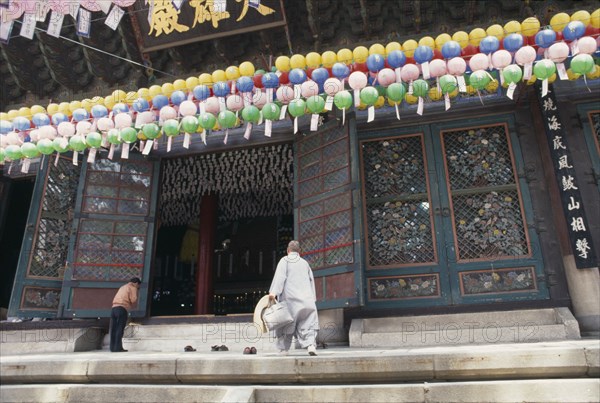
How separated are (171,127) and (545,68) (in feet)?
16.3

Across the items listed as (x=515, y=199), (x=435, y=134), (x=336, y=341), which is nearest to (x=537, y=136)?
(x=515, y=199)

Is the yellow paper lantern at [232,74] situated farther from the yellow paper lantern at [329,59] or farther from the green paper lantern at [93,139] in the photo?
the green paper lantern at [93,139]

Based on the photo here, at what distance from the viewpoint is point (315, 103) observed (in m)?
6.03

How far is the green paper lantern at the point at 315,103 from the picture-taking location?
6031 mm

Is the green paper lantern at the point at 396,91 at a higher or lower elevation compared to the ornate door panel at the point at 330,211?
higher

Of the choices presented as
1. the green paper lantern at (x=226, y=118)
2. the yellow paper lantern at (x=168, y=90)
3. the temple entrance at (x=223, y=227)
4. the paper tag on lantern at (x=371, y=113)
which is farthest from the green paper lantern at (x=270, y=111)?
the temple entrance at (x=223, y=227)

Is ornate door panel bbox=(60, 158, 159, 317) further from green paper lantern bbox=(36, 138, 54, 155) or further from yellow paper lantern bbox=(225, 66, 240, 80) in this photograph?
yellow paper lantern bbox=(225, 66, 240, 80)

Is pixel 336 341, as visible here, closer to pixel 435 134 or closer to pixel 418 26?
pixel 435 134

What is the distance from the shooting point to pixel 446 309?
616 centimetres

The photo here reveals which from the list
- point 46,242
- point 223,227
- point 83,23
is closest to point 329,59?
point 83,23

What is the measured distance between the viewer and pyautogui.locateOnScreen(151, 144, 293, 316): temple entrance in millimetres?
8586

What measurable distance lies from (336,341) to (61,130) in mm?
5215

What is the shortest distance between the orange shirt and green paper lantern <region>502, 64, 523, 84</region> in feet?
19.5

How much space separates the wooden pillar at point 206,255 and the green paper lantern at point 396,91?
17.6 ft
